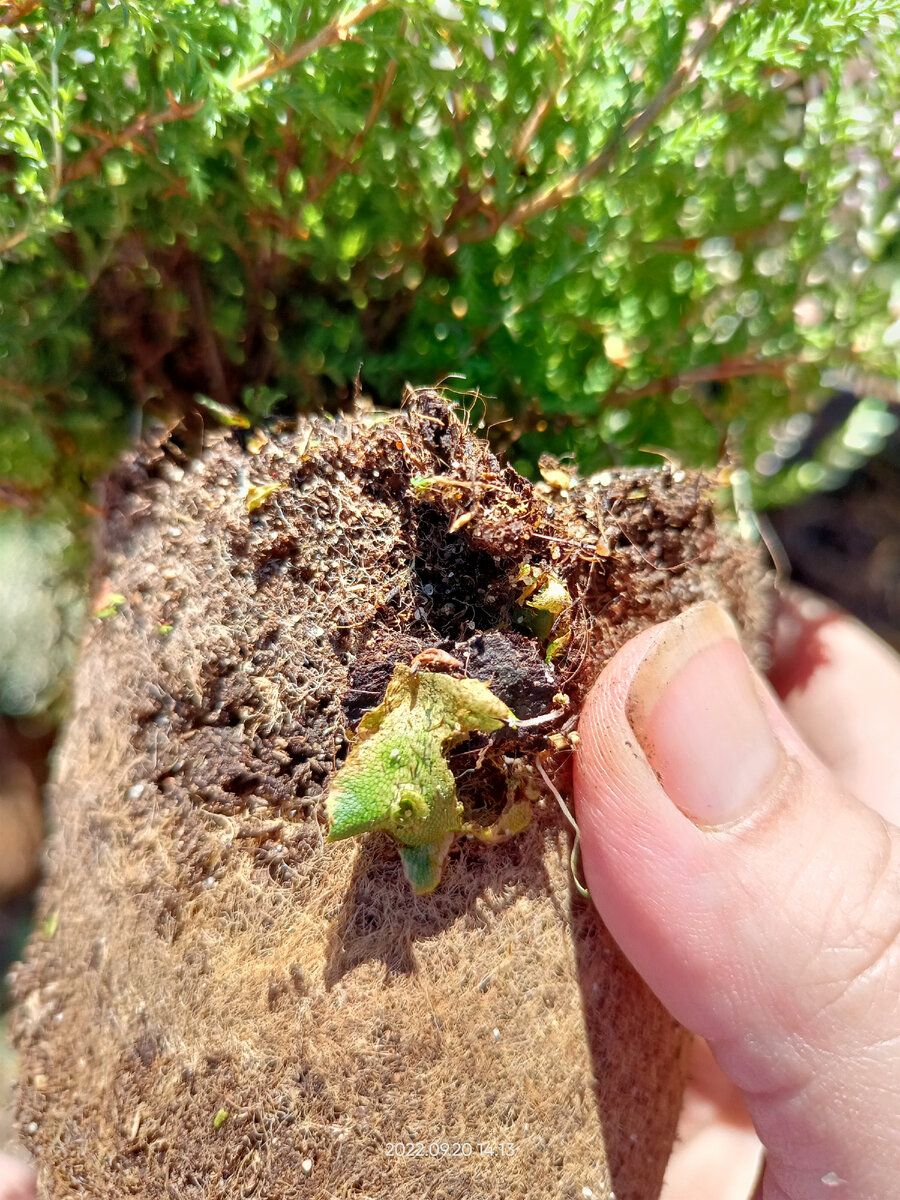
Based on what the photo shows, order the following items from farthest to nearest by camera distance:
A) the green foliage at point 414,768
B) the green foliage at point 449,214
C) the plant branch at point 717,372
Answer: the plant branch at point 717,372 < the green foliage at point 449,214 < the green foliage at point 414,768

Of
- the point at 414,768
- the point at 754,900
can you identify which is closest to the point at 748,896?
the point at 754,900

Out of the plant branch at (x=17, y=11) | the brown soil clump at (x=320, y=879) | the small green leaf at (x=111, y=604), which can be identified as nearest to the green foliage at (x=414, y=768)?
the brown soil clump at (x=320, y=879)

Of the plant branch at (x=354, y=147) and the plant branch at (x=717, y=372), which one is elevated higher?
the plant branch at (x=354, y=147)

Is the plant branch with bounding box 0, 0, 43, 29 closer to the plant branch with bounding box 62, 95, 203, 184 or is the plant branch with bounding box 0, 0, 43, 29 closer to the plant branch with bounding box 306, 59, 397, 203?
the plant branch with bounding box 62, 95, 203, 184

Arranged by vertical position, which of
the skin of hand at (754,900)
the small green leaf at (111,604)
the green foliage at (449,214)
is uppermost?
the green foliage at (449,214)

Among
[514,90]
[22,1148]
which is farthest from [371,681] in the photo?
[514,90]

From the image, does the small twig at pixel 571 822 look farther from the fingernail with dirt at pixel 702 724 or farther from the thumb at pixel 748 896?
the fingernail with dirt at pixel 702 724

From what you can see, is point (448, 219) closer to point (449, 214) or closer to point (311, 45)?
point (449, 214)

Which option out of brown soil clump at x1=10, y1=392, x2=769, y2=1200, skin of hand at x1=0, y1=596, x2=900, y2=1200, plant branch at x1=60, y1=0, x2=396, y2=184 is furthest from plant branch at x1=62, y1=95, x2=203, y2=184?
skin of hand at x1=0, y1=596, x2=900, y2=1200
